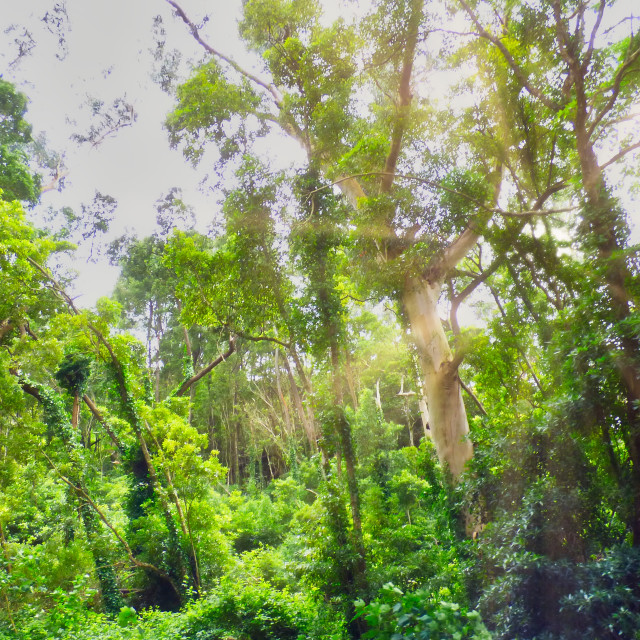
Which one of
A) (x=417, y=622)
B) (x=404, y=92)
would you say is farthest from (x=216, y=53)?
(x=417, y=622)

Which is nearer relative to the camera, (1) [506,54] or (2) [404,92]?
(1) [506,54]

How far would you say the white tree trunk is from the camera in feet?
22.2

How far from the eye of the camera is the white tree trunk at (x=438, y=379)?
6762 millimetres

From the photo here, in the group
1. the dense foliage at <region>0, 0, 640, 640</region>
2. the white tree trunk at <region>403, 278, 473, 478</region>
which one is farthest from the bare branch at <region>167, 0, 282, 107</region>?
the white tree trunk at <region>403, 278, 473, 478</region>

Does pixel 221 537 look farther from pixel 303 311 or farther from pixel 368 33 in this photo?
pixel 368 33

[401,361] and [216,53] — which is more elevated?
[216,53]

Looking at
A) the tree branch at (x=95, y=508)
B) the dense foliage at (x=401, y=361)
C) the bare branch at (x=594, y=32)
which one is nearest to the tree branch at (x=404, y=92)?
the dense foliage at (x=401, y=361)

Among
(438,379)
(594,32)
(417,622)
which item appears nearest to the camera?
(417,622)

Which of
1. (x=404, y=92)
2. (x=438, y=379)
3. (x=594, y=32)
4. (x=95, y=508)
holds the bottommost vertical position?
(x=95, y=508)

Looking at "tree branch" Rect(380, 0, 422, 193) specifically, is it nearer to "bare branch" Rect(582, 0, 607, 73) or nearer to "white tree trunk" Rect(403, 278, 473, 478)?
"white tree trunk" Rect(403, 278, 473, 478)

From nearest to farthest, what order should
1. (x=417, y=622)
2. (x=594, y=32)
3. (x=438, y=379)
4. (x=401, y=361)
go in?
(x=417, y=622)
(x=594, y=32)
(x=438, y=379)
(x=401, y=361)

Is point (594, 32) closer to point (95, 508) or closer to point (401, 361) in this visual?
point (401, 361)

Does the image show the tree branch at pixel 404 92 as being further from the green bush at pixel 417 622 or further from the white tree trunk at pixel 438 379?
the green bush at pixel 417 622

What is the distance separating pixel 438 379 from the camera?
704cm
